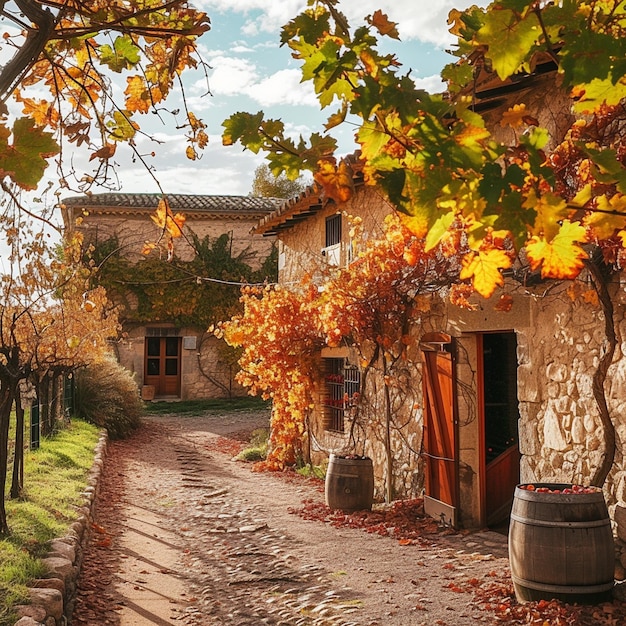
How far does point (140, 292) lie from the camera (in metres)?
20.1

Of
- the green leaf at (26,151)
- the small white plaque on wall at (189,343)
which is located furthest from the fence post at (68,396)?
the green leaf at (26,151)

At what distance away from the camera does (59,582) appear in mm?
4504

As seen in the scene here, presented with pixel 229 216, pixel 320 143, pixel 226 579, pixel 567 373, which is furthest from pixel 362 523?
pixel 229 216

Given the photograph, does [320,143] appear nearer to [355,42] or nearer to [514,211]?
[355,42]

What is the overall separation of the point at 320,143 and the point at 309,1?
0.42 metres

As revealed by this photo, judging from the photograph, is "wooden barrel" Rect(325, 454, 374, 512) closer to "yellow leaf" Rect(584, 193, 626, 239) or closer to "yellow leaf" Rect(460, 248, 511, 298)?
"yellow leaf" Rect(460, 248, 511, 298)

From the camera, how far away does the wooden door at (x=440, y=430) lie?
7129 mm

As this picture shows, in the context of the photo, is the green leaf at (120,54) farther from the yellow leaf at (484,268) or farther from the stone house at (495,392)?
the stone house at (495,392)

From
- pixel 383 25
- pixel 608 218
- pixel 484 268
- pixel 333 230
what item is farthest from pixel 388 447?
pixel 383 25

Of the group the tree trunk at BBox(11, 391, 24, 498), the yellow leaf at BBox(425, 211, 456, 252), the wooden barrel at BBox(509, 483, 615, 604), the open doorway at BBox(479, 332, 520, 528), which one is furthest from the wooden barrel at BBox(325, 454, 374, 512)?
the yellow leaf at BBox(425, 211, 456, 252)

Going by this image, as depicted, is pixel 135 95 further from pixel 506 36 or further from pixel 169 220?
pixel 506 36

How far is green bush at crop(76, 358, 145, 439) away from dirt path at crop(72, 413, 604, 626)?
4744mm

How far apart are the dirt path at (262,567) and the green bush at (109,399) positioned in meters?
4.74

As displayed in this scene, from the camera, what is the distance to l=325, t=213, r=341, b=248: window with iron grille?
10602mm
